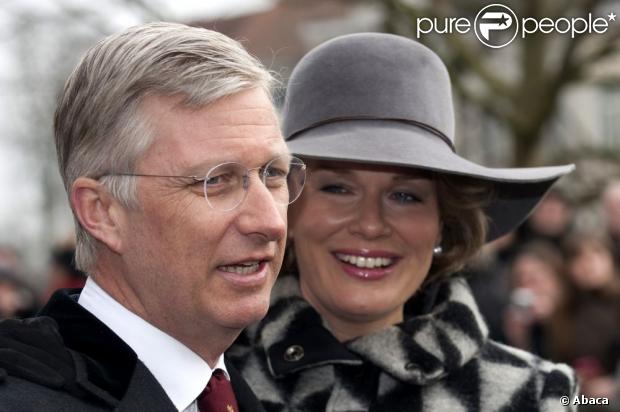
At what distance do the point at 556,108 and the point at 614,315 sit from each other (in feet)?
23.6

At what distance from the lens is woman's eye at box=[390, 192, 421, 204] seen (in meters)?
3.36

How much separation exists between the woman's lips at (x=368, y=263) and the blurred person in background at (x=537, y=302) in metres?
3.00

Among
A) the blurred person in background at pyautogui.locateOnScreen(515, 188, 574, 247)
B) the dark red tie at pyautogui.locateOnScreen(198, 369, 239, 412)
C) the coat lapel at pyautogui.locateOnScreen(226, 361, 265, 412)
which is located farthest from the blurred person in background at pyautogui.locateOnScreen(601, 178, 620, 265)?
the dark red tie at pyautogui.locateOnScreen(198, 369, 239, 412)

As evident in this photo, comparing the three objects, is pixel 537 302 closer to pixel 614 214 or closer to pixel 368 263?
pixel 614 214

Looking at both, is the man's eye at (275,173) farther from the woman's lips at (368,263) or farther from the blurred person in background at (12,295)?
the blurred person in background at (12,295)

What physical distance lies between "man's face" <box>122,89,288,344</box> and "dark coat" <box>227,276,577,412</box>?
2.92ft

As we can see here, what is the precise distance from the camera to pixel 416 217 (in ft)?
11.0

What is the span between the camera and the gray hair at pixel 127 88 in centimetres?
236

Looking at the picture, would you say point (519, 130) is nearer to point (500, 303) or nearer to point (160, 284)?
point (500, 303)

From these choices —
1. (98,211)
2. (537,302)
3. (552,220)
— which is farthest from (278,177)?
(552,220)

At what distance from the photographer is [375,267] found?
334cm

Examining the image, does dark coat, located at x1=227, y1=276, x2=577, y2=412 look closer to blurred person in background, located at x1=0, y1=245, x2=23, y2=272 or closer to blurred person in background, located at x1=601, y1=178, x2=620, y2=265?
blurred person in background, located at x1=601, y1=178, x2=620, y2=265

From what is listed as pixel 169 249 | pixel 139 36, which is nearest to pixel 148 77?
pixel 139 36

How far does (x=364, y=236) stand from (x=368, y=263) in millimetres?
92
